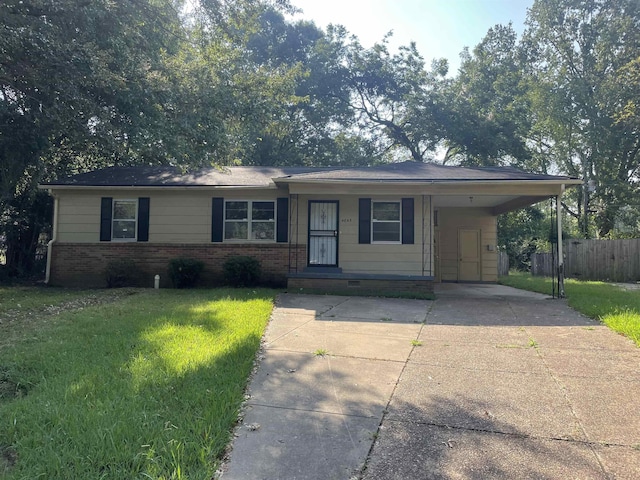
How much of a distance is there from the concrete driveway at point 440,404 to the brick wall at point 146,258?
5.27m

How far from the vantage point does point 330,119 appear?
2581cm

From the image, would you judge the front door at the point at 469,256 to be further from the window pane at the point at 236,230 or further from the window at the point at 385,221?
the window pane at the point at 236,230

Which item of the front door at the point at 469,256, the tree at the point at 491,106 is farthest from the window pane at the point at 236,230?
the tree at the point at 491,106

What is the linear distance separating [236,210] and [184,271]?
91.3 inches

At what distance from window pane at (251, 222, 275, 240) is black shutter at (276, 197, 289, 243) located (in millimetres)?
248

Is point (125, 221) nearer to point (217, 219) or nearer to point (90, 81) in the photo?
point (217, 219)

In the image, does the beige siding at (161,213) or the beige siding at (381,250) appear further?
the beige siding at (161,213)

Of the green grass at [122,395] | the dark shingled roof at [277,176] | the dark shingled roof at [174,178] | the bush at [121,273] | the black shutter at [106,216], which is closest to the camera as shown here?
the green grass at [122,395]

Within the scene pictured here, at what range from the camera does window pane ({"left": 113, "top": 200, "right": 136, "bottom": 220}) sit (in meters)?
12.3

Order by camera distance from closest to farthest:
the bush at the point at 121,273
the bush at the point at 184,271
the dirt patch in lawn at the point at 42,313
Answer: the dirt patch in lawn at the point at 42,313 < the bush at the point at 184,271 < the bush at the point at 121,273

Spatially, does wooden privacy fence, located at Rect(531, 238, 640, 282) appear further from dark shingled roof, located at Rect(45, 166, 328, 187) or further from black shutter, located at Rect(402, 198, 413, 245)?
dark shingled roof, located at Rect(45, 166, 328, 187)

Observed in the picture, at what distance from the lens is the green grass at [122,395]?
2564mm

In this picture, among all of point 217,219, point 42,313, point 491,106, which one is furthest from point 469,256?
point 491,106

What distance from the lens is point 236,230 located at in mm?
12062
